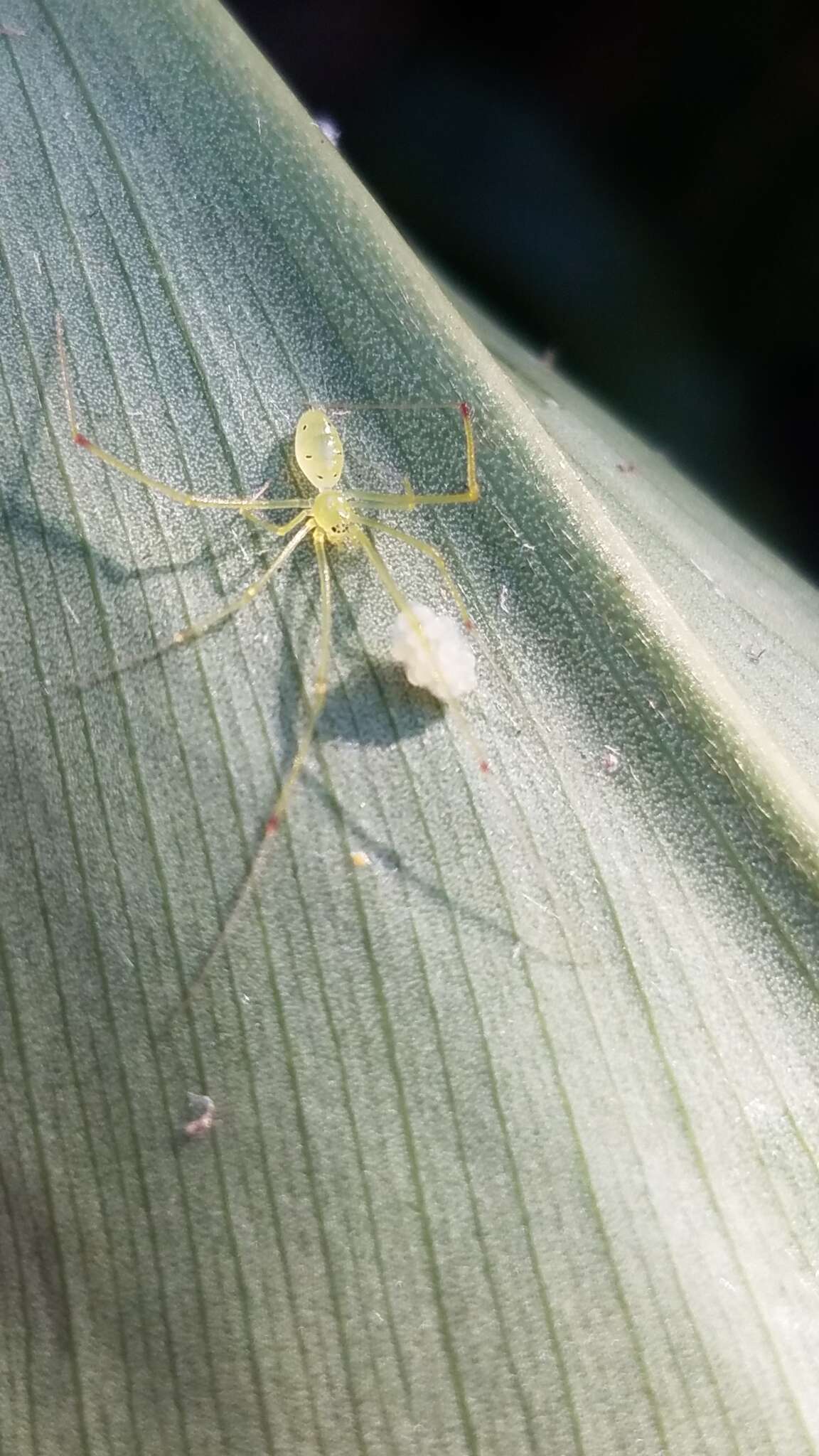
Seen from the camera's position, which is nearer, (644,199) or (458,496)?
(458,496)

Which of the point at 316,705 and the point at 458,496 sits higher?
the point at 458,496

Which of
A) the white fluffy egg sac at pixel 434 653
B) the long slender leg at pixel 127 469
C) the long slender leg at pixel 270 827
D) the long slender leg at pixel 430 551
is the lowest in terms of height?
the long slender leg at pixel 270 827

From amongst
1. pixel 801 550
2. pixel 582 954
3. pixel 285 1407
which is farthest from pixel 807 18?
pixel 285 1407

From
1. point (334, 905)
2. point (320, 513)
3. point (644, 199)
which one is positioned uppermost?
point (644, 199)

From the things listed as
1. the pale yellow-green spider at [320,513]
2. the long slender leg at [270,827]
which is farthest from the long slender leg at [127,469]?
the long slender leg at [270,827]

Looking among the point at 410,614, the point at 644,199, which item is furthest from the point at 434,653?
the point at 644,199

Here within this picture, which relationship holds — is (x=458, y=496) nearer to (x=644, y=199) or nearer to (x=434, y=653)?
(x=434, y=653)

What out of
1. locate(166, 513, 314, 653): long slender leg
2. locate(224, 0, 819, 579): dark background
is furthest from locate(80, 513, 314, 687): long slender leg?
locate(224, 0, 819, 579): dark background

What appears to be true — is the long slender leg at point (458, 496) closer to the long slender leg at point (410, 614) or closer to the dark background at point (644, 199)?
the long slender leg at point (410, 614)

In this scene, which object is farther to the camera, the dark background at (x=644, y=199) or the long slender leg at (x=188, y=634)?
the dark background at (x=644, y=199)

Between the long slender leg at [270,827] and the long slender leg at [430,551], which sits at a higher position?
the long slender leg at [430,551]
